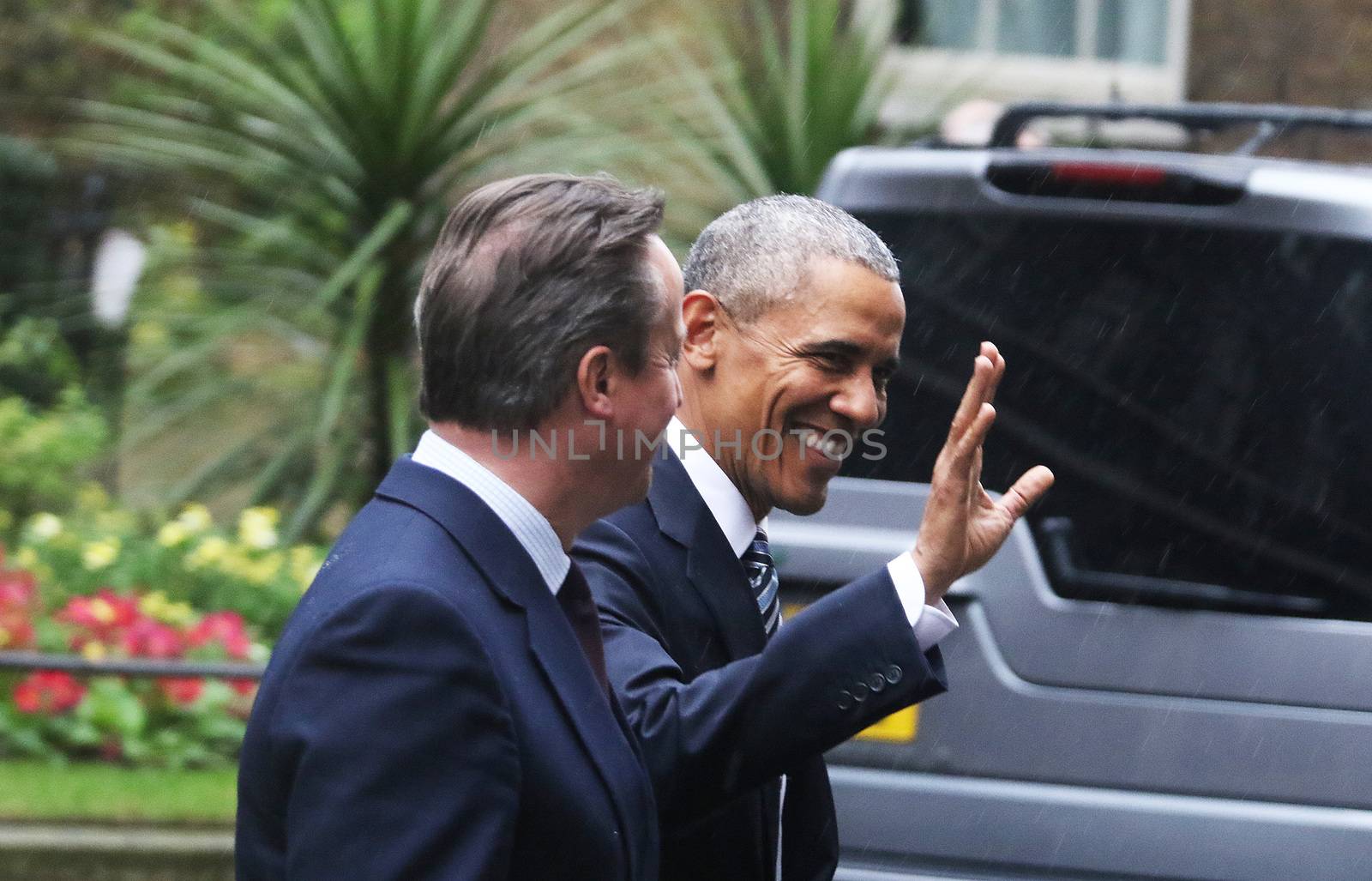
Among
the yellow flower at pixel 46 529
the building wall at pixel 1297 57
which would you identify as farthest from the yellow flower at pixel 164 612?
the building wall at pixel 1297 57

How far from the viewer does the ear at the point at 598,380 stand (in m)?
1.70

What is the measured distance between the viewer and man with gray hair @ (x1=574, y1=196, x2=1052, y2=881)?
1873 millimetres

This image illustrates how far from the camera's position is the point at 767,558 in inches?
92.4

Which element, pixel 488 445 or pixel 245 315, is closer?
pixel 488 445

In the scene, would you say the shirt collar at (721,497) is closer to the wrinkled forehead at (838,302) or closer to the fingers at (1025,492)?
the wrinkled forehead at (838,302)

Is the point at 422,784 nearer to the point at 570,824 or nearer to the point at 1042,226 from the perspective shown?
the point at 570,824

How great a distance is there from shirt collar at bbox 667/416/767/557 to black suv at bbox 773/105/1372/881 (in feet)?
4.18

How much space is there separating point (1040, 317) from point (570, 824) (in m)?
2.15

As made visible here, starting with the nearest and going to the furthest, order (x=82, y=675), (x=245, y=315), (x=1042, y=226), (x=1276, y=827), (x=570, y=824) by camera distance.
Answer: (x=570, y=824) < (x=1276, y=827) < (x=1042, y=226) < (x=82, y=675) < (x=245, y=315)

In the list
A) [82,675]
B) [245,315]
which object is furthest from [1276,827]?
[245,315]

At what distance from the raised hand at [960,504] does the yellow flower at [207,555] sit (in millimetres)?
4506

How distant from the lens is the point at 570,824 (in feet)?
5.23

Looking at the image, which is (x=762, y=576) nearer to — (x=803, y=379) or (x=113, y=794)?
(x=803, y=379)

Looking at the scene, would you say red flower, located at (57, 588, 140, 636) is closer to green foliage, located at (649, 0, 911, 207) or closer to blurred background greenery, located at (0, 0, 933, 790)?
blurred background greenery, located at (0, 0, 933, 790)
